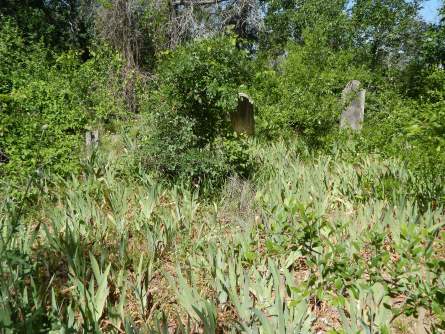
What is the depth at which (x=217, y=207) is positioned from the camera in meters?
3.54

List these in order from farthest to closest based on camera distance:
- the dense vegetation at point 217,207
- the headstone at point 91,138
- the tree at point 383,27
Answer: the tree at point 383,27 < the headstone at point 91,138 < the dense vegetation at point 217,207

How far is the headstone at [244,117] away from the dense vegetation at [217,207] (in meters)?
0.25

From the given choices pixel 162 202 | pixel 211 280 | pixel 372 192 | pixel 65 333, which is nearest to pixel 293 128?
pixel 372 192

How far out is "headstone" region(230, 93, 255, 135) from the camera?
6.25m

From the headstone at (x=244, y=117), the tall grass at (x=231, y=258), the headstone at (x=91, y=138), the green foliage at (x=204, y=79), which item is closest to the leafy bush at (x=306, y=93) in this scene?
the headstone at (x=244, y=117)

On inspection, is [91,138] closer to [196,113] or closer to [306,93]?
[196,113]

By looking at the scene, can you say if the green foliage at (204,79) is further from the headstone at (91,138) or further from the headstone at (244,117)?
the headstone at (244,117)

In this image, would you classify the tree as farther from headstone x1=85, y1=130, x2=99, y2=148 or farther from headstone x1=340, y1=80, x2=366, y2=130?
headstone x1=85, y1=130, x2=99, y2=148

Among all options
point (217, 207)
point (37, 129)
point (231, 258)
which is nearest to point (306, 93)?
point (217, 207)

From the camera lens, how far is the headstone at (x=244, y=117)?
A: 6.25m

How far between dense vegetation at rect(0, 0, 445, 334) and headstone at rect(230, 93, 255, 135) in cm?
25

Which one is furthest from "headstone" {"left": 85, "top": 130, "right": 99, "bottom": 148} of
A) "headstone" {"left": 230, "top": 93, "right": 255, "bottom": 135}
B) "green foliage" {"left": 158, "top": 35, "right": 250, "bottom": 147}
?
"headstone" {"left": 230, "top": 93, "right": 255, "bottom": 135}

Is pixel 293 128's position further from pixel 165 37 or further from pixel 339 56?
pixel 165 37

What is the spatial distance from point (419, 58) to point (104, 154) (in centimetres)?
1360
